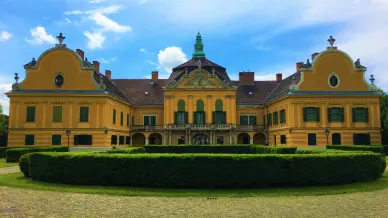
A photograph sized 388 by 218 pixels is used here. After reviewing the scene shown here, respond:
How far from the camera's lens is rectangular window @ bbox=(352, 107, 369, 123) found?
3856 centimetres

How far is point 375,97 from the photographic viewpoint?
127 feet

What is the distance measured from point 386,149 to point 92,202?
29.6m

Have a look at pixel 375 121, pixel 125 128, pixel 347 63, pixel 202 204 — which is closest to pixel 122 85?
pixel 125 128

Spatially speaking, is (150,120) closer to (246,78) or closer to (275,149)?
(246,78)

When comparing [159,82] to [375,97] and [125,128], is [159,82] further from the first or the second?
[375,97]

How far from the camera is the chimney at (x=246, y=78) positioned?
5072 centimetres

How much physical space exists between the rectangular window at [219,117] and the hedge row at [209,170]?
102ft

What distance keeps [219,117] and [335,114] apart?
46.0 ft

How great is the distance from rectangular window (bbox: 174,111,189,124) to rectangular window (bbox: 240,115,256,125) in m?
7.52

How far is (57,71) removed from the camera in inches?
1513

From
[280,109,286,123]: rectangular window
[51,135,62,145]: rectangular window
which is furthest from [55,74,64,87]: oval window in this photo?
[280,109,286,123]: rectangular window

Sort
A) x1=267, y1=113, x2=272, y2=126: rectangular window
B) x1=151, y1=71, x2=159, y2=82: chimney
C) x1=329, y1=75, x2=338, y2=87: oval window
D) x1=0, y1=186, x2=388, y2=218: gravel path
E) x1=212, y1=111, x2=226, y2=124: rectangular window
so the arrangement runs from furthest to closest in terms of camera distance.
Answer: x1=151, y1=71, x2=159, y2=82: chimney → x1=212, y1=111, x2=226, y2=124: rectangular window → x1=267, y1=113, x2=272, y2=126: rectangular window → x1=329, y1=75, x2=338, y2=87: oval window → x1=0, y1=186, x2=388, y2=218: gravel path

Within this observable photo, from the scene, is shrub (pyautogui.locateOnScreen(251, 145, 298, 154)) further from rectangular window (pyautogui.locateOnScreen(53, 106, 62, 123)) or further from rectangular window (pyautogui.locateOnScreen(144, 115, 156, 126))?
rectangular window (pyautogui.locateOnScreen(53, 106, 62, 123))

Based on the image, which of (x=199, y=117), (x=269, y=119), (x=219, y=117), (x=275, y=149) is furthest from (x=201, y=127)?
(x=275, y=149)
